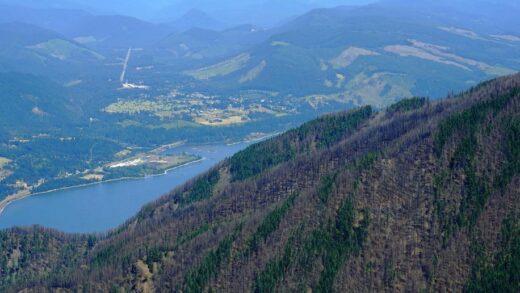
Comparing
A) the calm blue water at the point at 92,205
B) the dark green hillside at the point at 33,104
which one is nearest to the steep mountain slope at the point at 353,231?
the calm blue water at the point at 92,205

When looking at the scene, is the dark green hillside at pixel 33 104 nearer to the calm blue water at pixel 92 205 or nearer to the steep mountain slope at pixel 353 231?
the calm blue water at pixel 92 205

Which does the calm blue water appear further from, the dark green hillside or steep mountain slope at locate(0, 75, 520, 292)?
the dark green hillside

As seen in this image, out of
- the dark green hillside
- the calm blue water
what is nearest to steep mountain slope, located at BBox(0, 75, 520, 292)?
the calm blue water

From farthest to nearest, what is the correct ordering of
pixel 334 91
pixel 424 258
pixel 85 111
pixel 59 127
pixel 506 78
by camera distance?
pixel 334 91 < pixel 85 111 < pixel 59 127 < pixel 506 78 < pixel 424 258

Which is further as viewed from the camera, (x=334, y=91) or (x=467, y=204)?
(x=334, y=91)

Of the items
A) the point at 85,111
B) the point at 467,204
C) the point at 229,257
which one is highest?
the point at 467,204

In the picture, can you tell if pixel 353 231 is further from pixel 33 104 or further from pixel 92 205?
pixel 33 104

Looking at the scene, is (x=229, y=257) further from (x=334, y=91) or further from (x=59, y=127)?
(x=334, y=91)

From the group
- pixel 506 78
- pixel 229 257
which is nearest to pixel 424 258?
pixel 229 257

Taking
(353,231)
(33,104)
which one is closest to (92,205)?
(353,231)
